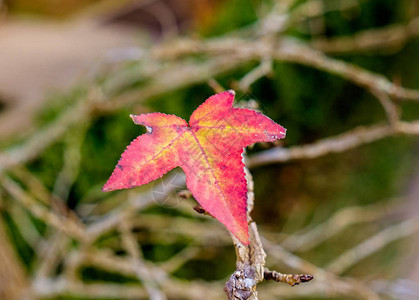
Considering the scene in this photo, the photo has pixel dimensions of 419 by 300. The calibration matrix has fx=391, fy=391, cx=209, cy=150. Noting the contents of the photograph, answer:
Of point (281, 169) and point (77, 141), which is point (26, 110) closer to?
point (77, 141)

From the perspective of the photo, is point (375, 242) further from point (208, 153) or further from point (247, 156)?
point (208, 153)

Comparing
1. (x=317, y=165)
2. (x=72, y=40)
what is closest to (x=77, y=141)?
(x=317, y=165)

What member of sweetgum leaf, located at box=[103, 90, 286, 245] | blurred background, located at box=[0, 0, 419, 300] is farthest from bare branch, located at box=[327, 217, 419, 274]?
sweetgum leaf, located at box=[103, 90, 286, 245]

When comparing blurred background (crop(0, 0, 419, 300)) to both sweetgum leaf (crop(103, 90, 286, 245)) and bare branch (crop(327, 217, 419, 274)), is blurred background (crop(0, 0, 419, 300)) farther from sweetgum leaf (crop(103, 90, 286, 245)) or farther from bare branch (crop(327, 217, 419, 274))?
sweetgum leaf (crop(103, 90, 286, 245))

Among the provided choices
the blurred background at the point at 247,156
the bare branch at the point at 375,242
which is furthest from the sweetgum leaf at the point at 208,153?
the bare branch at the point at 375,242

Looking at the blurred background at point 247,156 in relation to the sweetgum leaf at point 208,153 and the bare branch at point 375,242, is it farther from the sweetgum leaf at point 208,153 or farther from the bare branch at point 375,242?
the sweetgum leaf at point 208,153

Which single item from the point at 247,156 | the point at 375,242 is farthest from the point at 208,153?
the point at 375,242
